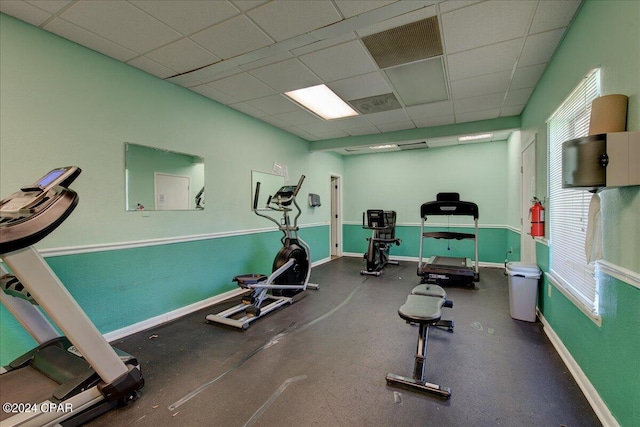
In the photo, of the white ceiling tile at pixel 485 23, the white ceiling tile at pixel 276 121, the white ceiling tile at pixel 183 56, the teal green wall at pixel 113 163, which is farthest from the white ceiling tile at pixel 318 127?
the white ceiling tile at pixel 485 23

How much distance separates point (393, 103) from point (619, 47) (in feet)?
8.85

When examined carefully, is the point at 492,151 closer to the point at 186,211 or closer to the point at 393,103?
the point at 393,103

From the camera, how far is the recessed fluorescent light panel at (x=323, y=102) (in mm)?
3738

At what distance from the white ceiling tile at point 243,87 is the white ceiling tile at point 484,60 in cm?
217

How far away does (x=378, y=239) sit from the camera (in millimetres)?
5867

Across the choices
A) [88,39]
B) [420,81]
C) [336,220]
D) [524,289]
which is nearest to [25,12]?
[88,39]

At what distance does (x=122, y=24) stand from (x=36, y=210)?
173 cm

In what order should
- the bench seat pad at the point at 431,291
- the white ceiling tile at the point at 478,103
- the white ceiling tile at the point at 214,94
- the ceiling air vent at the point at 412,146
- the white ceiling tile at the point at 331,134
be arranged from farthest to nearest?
1. the ceiling air vent at the point at 412,146
2. the white ceiling tile at the point at 331,134
3. the white ceiling tile at the point at 478,103
4. the white ceiling tile at the point at 214,94
5. the bench seat pad at the point at 431,291

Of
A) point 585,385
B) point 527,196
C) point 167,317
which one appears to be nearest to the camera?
point 585,385

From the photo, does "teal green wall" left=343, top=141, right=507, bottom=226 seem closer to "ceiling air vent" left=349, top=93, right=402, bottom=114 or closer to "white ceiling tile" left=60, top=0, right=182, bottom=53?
"ceiling air vent" left=349, top=93, right=402, bottom=114

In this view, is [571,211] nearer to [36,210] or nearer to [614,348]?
[614,348]

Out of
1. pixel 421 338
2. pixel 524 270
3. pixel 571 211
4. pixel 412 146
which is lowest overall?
pixel 421 338

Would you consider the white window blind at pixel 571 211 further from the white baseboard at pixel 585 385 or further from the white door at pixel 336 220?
the white door at pixel 336 220

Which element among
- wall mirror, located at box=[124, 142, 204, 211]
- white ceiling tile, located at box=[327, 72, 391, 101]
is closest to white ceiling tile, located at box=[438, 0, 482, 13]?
white ceiling tile, located at box=[327, 72, 391, 101]
